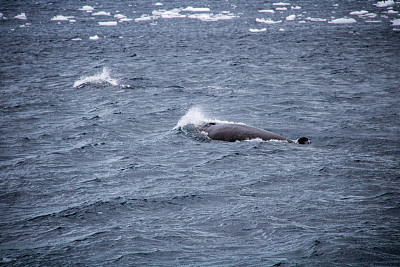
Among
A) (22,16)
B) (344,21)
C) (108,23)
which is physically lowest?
(344,21)

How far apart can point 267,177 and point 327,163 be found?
1.78 meters

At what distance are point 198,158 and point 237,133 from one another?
187 cm

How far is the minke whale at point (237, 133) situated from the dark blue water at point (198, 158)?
355mm

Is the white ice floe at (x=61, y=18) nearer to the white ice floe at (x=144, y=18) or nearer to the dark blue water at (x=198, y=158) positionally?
the white ice floe at (x=144, y=18)

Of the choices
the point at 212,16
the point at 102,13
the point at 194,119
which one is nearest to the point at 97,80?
the point at 194,119

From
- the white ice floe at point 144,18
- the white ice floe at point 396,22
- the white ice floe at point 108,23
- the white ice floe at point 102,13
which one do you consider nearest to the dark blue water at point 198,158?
the white ice floe at point 396,22

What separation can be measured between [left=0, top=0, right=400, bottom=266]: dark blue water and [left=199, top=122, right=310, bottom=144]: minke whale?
0.36 metres

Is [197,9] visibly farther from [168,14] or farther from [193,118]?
[193,118]

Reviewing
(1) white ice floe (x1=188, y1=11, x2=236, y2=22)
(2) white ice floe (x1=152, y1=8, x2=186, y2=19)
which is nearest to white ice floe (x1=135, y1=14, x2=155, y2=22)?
(2) white ice floe (x1=152, y1=8, x2=186, y2=19)

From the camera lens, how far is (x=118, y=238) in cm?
799

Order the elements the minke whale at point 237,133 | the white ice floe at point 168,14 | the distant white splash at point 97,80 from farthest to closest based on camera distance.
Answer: the white ice floe at point 168,14, the distant white splash at point 97,80, the minke whale at point 237,133

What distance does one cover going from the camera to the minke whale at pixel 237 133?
1314cm

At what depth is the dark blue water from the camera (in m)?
7.71

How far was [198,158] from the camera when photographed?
479 inches
